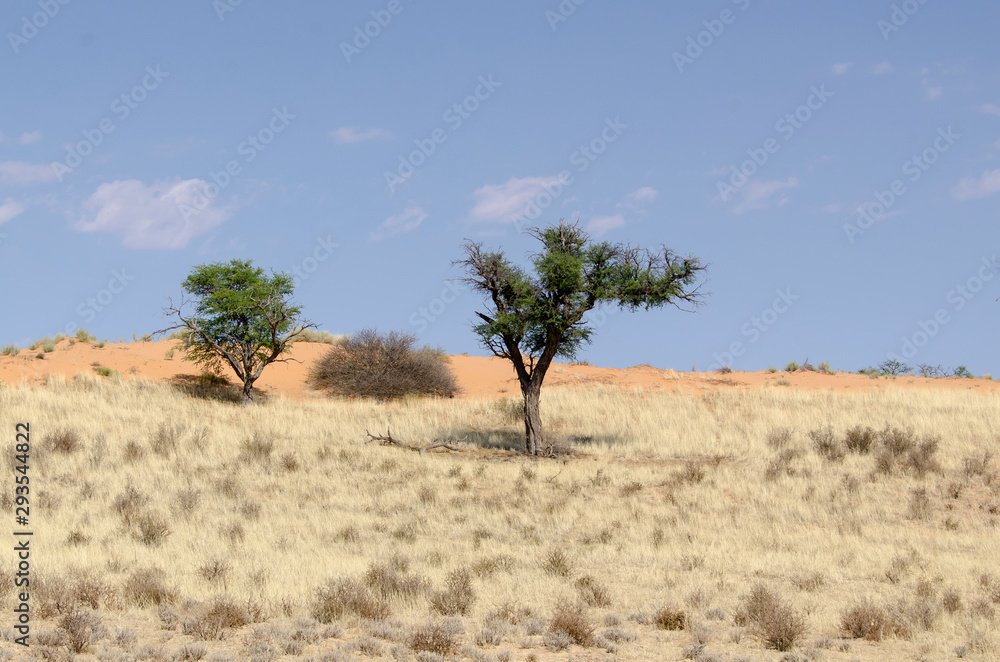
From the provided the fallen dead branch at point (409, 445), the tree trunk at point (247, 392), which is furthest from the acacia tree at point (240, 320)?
the fallen dead branch at point (409, 445)

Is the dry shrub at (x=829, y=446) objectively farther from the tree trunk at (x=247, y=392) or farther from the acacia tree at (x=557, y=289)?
the tree trunk at (x=247, y=392)

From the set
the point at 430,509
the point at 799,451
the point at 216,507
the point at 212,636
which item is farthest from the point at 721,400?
the point at 212,636

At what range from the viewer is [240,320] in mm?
35219

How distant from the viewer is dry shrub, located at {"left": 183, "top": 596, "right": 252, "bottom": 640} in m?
9.70

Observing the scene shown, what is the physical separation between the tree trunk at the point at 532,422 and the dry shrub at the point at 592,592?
12085 millimetres

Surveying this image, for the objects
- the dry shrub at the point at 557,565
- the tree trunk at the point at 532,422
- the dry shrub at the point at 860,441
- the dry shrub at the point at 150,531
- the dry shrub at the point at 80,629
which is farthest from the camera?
the tree trunk at the point at 532,422

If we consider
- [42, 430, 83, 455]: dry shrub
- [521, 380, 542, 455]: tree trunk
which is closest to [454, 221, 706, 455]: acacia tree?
[521, 380, 542, 455]: tree trunk

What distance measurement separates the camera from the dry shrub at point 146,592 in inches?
428

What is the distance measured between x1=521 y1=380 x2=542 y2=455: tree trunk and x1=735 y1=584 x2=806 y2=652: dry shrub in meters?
13.5

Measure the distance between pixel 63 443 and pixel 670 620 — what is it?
17403mm

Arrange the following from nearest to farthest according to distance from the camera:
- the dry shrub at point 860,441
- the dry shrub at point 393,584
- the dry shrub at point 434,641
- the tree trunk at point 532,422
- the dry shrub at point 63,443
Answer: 1. the dry shrub at point 434,641
2. the dry shrub at point 393,584
3. the dry shrub at point 63,443
4. the dry shrub at point 860,441
5. the tree trunk at point 532,422

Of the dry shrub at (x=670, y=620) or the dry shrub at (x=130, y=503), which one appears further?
the dry shrub at (x=130, y=503)

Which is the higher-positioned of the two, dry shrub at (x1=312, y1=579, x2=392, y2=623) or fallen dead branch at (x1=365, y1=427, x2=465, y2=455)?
fallen dead branch at (x1=365, y1=427, x2=465, y2=455)

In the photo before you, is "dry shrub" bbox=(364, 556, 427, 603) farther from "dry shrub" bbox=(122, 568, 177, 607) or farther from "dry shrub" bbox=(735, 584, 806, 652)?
"dry shrub" bbox=(735, 584, 806, 652)
